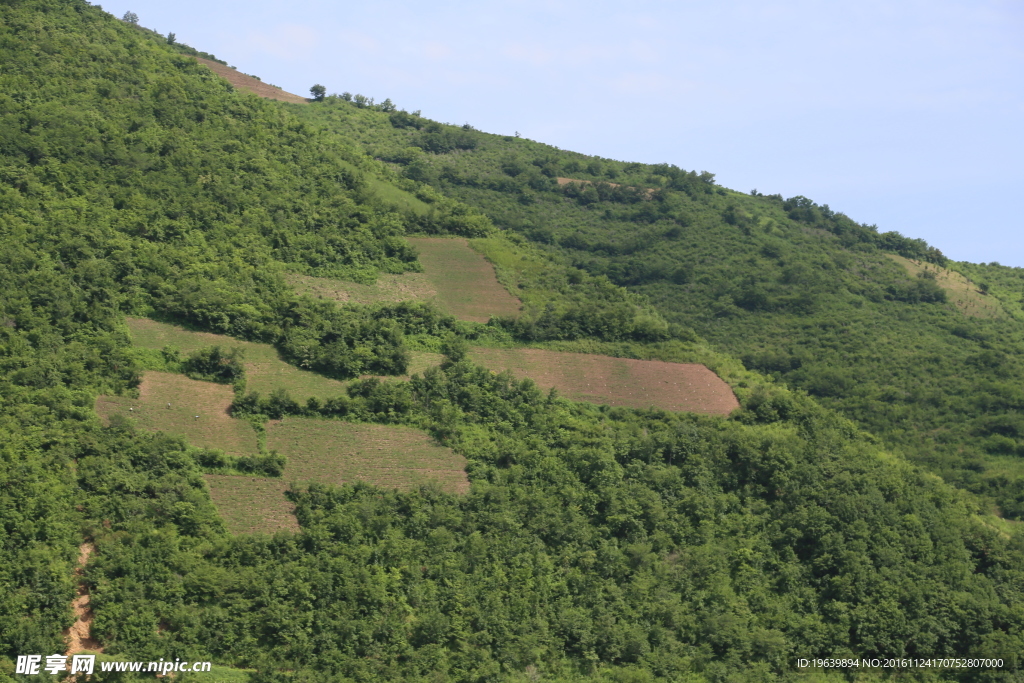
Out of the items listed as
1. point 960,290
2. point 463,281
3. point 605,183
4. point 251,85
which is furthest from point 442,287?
point 960,290

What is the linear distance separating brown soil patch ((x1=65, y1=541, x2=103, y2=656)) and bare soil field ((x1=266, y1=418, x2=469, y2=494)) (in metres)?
8.79

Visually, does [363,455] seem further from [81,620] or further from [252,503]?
[81,620]

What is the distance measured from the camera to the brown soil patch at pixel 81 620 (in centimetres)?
3030

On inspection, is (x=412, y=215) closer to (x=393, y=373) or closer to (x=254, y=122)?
(x=254, y=122)

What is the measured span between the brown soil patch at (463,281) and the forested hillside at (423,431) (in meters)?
1.14

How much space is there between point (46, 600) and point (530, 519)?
1754 cm

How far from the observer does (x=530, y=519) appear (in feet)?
132

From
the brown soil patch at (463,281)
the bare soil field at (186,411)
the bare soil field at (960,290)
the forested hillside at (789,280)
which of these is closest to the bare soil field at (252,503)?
the bare soil field at (186,411)

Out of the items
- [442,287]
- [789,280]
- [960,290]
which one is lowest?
[442,287]

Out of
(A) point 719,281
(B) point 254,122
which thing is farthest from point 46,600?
(A) point 719,281

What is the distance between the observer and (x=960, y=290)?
7856 cm

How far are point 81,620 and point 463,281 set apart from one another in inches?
1206

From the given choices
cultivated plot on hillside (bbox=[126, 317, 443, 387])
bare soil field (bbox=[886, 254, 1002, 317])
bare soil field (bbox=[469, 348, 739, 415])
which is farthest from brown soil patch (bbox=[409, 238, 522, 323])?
bare soil field (bbox=[886, 254, 1002, 317])

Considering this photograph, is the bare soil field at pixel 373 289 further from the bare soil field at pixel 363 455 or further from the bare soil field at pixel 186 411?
the bare soil field at pixel 363 455
